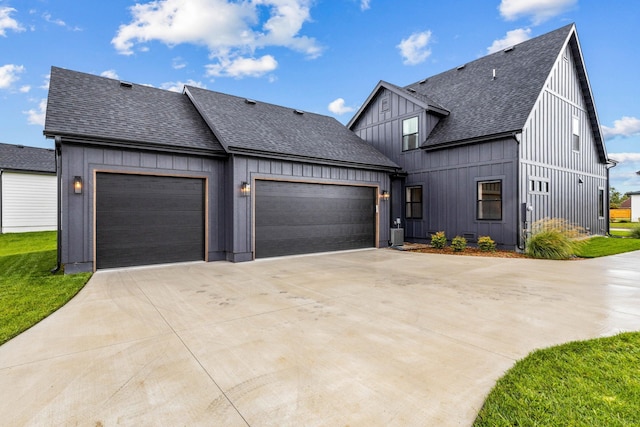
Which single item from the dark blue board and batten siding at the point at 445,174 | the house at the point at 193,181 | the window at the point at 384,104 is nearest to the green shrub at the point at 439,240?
the dark blue board and batten siding at the point at 445,174

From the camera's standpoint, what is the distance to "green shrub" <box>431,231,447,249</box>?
10.7 m

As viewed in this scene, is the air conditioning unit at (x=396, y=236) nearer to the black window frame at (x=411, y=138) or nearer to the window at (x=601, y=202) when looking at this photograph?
the black window frame at (x=411, y=138)

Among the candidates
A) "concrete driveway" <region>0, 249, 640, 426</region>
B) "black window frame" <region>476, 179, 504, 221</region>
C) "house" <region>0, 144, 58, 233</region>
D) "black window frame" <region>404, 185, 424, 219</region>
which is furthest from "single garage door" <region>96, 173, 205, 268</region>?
"house" <region>0, 144, 58, 233</region>

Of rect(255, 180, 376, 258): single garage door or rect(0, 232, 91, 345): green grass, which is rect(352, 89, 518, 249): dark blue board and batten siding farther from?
rect(0, 232, 91, 345): green grass

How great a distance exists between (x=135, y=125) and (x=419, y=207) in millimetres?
10113

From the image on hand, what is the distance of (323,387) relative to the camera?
2.34 meters

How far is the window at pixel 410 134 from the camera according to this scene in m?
12.5

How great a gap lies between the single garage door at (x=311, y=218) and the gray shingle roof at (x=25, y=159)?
1523 cm

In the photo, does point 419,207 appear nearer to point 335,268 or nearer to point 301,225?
point 301,225

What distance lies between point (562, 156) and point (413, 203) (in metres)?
5.90

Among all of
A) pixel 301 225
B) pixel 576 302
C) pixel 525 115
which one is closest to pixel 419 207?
pixel 525 115

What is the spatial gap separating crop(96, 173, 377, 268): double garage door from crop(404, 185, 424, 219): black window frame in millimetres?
2692

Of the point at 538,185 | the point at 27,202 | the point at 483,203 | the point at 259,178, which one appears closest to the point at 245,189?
the point at 259,178

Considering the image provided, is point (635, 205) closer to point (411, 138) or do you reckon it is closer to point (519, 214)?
point (519, 214)
